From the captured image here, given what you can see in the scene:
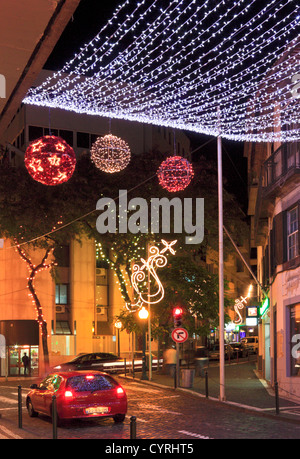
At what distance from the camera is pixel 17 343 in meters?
45.8

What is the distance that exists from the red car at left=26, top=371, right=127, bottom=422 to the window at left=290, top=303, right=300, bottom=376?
869 cm

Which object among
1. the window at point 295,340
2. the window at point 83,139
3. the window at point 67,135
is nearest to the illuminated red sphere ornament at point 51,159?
the window at point 295,340

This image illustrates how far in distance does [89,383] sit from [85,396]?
488 mm

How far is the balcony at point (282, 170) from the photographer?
21797 mm

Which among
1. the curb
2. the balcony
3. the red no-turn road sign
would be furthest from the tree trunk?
the balcony

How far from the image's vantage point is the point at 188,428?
1512cm

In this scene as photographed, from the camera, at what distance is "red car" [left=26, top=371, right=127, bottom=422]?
15.6m

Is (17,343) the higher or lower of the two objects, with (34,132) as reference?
lower

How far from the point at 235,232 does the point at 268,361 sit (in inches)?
354

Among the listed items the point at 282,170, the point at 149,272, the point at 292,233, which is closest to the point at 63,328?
the point at 149,272

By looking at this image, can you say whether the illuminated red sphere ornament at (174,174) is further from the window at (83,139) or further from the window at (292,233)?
the window at (83,139)

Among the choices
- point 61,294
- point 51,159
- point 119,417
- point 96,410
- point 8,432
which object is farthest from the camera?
point 61,294

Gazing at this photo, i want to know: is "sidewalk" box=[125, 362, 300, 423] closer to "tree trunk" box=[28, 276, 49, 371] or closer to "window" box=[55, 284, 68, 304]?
"tree trunk" box=[28, 276, 49, 371]

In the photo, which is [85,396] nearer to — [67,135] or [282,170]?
[282,170]
